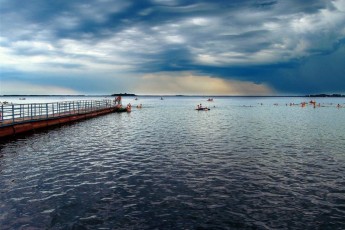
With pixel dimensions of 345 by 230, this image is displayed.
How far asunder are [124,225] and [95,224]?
3.58ft

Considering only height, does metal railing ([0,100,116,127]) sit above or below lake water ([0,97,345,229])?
above

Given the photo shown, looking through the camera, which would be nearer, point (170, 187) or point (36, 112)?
point (170, 187)

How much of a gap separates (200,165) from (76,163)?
28.6ft

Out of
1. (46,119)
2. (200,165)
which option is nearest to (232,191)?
(200,165)

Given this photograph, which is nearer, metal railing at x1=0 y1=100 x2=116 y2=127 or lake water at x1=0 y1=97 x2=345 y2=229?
lake water at x1=0 y1=97 x2=345 y2=229

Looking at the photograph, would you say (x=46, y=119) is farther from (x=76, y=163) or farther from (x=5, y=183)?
(x=5, y=183)

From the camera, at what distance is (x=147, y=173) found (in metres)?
18.2

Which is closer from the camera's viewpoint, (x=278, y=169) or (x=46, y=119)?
(x=278, y=169)

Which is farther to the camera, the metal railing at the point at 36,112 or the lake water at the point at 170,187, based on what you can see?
the metal railing at the point at 36,112

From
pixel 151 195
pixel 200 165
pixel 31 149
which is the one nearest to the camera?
pixel 151 195

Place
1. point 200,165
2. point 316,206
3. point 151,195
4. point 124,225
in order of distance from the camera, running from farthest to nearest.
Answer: point 200,165, point 151,195, point 316,206, point 124,225

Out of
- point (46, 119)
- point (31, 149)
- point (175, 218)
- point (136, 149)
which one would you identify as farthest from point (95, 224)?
point (46, 119)

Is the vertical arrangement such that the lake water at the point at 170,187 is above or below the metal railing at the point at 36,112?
below

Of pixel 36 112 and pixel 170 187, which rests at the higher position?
pixel 36 112
